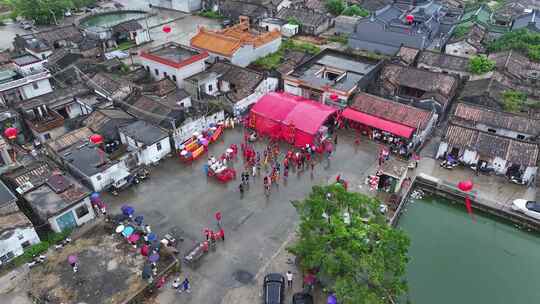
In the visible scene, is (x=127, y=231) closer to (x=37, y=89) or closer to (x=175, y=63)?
(x=175, y=63)

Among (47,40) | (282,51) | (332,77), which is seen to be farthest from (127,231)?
(47,40)

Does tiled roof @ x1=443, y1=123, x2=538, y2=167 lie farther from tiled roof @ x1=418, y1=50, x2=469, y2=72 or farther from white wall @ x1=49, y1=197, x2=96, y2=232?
white wall @ x1=49, y1=197, x2=96, y2=232

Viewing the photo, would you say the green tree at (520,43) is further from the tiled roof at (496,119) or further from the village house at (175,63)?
the village house at (175,63)

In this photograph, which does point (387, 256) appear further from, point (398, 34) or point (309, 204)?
point (398, 34)

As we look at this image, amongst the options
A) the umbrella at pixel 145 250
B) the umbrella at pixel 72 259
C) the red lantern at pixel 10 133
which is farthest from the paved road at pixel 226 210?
the red lantern at pixel 10 133

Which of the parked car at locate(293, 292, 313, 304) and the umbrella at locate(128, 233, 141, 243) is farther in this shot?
the umbrella at locate(128, 233, 141, 243)

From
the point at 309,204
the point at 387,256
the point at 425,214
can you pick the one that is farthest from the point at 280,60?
the point at 387,256

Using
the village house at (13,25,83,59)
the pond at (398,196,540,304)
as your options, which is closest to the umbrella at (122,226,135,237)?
the pond at (398,196,540,304)
